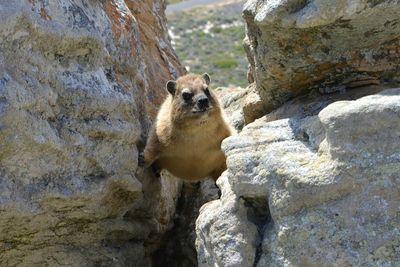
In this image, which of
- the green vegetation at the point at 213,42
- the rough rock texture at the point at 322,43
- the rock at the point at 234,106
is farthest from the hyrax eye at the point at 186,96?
the green vegetation at the point at 213,42

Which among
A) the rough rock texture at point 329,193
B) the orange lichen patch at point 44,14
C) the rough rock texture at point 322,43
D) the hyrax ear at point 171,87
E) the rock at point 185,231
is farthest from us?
the hyrax ear at point 171,87

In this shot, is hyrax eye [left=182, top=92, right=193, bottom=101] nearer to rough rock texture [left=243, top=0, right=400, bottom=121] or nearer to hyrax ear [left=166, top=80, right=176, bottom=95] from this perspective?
hyrax ear [left=166, top=80, right=176, bottom=95]

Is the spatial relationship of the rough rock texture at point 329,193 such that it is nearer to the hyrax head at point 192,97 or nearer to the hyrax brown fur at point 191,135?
the hyrax brown fur at point 191,135

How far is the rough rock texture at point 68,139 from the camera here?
666 centimetres

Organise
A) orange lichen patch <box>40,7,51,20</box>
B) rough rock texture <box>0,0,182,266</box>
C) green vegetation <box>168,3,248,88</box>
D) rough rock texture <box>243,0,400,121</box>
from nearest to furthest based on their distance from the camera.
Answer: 1. rough rock texture <box>243,0,400,121</box>
2. rough rock texture <box>0,0,182,266</box>
3. orange lichen patch <box>40,7,51,20</box>
4. green vegetation <box>168,3,248,88</box>

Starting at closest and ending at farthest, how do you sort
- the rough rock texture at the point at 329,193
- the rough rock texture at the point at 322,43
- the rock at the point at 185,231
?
1. the rough rock texture at the point at 329,193
2. the rough rock texture at the point at 322,43
3. the rock at the point at 185,231

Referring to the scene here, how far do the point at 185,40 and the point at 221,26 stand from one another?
674 centimetres

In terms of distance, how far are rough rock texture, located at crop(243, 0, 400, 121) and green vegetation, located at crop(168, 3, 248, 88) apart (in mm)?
34519

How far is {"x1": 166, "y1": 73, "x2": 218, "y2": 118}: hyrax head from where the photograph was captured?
973 cm

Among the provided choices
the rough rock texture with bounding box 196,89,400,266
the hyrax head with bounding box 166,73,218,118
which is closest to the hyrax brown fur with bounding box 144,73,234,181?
the hyrax head with bounding box 166,73,218,118

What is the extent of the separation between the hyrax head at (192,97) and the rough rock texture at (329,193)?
3756 millimetres

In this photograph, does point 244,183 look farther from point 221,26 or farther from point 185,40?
point 221,26

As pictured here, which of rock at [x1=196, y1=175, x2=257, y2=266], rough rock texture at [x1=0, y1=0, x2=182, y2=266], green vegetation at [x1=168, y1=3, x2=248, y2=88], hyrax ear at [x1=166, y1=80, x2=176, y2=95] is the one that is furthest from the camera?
green vegetation at [x1=168, y1=3, x2=248, y2=88]

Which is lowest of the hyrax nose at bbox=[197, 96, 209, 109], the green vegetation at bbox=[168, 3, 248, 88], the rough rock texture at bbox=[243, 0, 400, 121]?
the green vegetation at bbox=[168, 3, 248, 88]
